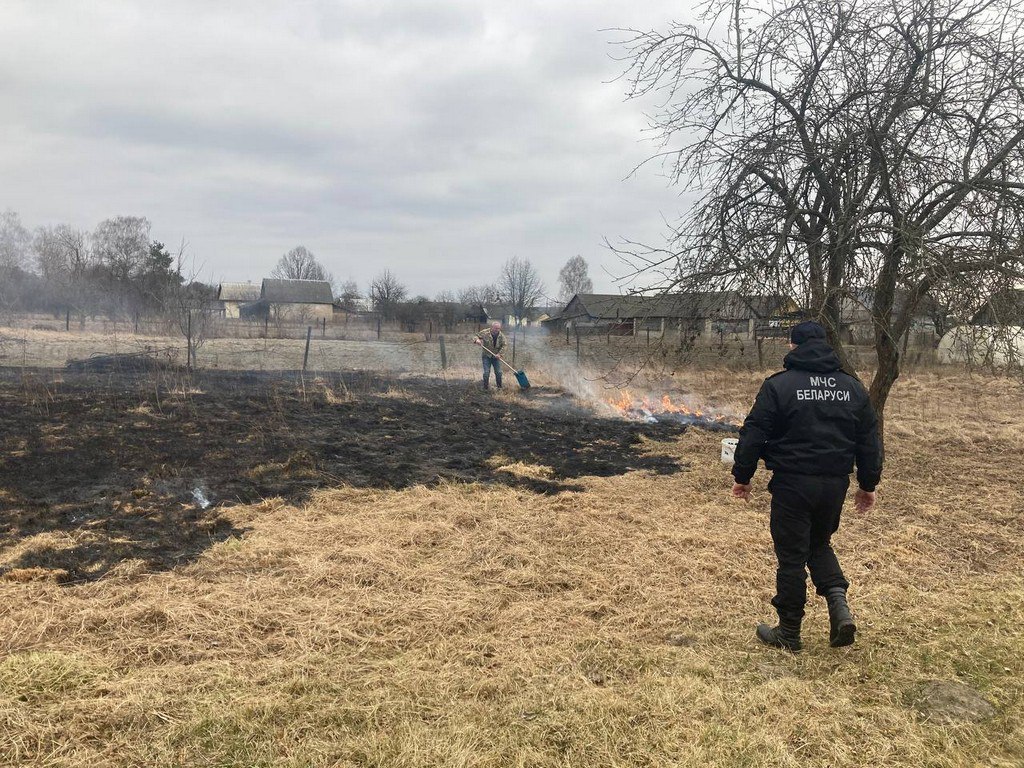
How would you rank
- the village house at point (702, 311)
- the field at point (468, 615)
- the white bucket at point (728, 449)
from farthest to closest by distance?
the white bucket at point (728, 449) → the village house at point (702, 311) → the field at point (468, 615)

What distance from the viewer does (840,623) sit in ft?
10.1

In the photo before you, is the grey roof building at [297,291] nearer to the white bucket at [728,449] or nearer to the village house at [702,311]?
the white bucket at [728,449]

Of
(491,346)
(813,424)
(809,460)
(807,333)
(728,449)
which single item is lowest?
(728,449)

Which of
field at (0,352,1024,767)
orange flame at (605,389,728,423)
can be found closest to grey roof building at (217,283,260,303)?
orange flame at (605,389,728,423)

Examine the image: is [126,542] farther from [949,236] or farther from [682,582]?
[949,236]

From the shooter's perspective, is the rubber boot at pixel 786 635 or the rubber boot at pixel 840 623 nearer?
the rubber boot at pixel 840 623

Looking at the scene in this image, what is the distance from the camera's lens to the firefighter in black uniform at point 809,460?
3.13 meters

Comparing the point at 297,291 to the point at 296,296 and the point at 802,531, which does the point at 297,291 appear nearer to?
the point at 296,296

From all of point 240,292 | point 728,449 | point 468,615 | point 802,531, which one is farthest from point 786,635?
point 240,292

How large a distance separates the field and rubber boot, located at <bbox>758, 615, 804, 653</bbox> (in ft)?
0.26

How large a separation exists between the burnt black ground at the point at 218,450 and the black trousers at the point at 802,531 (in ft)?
11.0

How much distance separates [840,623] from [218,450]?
675 cm

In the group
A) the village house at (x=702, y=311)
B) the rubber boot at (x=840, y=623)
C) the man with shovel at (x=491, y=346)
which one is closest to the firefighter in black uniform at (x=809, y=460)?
the rubber boot at (x=840, y=623)

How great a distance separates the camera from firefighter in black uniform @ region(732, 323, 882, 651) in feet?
10.3
